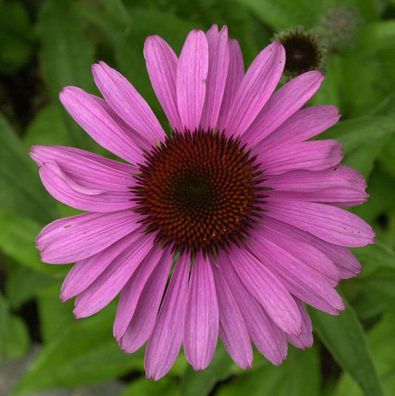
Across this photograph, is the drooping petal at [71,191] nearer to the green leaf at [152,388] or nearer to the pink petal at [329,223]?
the pink petal at [329,223]

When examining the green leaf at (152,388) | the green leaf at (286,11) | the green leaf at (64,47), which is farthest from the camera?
the green leaf at (152,388)

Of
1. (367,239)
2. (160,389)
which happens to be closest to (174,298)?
(367,239)

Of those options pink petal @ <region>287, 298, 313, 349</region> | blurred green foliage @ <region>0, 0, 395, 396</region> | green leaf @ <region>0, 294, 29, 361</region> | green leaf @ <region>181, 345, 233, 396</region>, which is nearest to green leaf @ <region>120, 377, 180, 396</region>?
blurred green foliage @ <region>0, 0, 395, 396</region>

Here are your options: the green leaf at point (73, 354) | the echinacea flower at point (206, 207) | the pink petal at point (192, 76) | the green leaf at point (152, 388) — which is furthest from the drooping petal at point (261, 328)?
the green leaf at point (152, 388)

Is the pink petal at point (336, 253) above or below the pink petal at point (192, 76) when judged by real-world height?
below

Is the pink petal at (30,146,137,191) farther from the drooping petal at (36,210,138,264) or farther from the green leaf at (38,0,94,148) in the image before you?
the green leaf at (38,0,94,148)

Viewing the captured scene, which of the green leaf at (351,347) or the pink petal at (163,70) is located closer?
the pink petal at (163,70)
